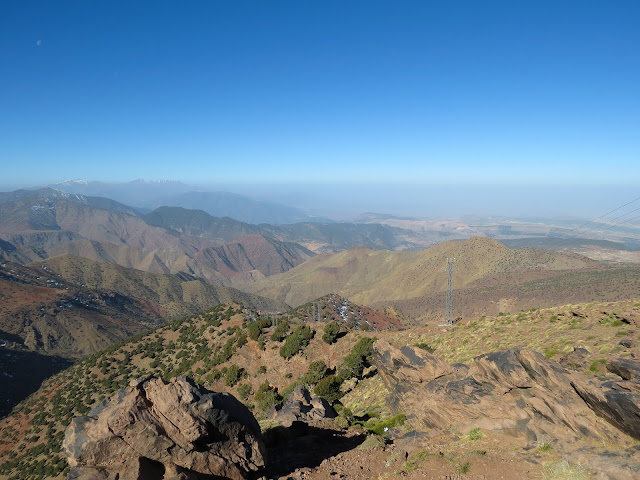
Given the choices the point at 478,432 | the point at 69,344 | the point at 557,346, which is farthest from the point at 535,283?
the point at 69,344

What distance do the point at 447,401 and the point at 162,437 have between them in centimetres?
1184

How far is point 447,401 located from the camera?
15562 millimetres

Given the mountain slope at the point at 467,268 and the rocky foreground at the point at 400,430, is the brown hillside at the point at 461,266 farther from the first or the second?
the rocky foreground at the point at 400,430

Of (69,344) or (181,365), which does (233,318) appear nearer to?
(181,365)

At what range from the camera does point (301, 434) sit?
18.0 m

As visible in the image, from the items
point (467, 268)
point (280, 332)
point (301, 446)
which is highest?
point (301, 446)

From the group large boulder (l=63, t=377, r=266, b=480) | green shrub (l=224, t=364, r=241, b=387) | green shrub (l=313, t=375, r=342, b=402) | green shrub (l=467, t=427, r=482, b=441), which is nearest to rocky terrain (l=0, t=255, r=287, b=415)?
green shrub (l=224, t=364, r=241, b=387)

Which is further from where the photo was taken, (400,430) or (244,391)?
(244,391)

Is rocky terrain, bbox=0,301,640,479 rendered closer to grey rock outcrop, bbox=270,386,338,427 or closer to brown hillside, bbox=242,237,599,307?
grey rock outcrop, bbox=270,386,338,427

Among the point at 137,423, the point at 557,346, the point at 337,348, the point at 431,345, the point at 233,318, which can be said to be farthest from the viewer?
the point at 233,318

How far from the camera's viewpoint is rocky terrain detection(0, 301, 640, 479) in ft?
37.0

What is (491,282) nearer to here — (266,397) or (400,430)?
(266,397)

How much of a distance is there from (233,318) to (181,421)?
40672mm

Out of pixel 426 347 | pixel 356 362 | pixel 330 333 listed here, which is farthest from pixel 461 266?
pixel 356 362
